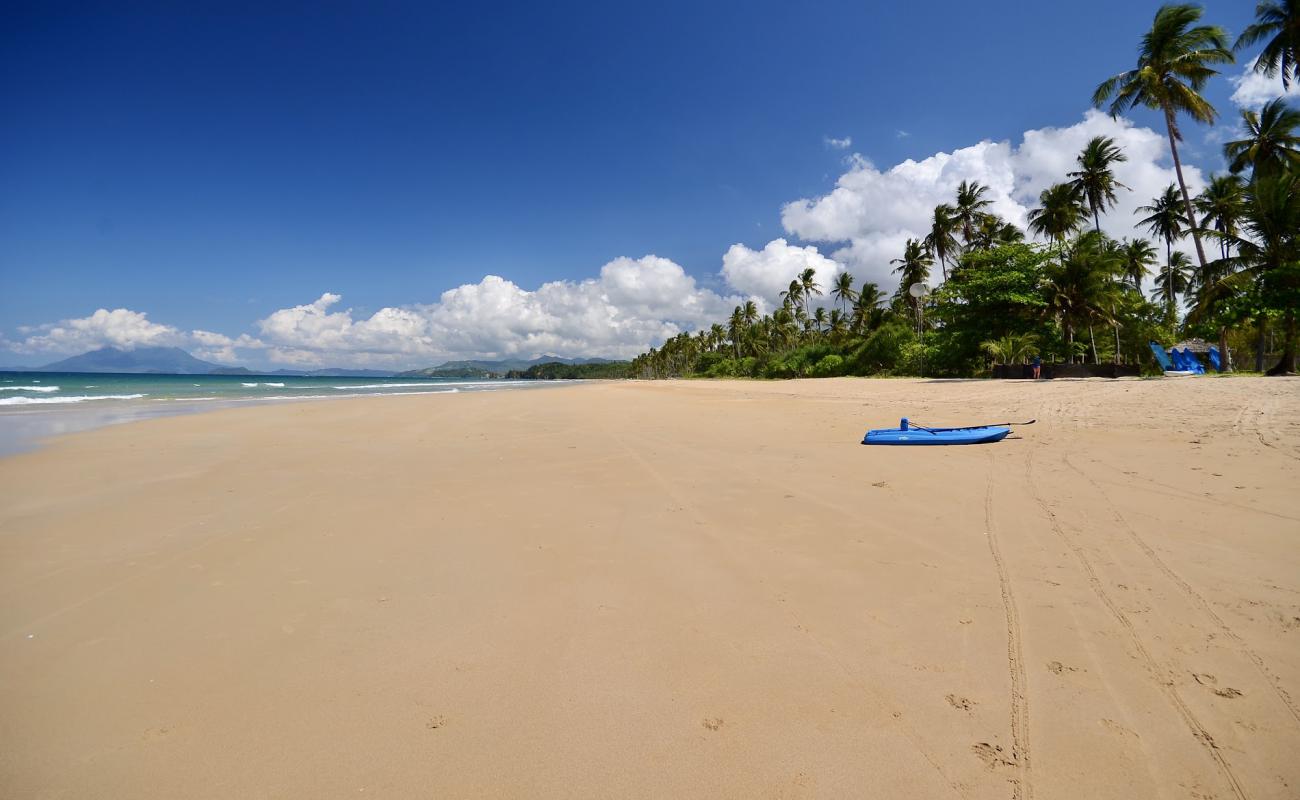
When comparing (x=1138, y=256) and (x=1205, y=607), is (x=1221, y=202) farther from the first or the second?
(x=1205, y=607)

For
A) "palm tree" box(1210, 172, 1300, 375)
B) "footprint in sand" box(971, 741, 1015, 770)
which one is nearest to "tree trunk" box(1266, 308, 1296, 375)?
"palm tree" box(1210, 172, 1300, 375)

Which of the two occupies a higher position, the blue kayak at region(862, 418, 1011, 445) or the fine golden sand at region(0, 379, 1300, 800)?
the blue kayak at region(862, 418, 1011, 445)

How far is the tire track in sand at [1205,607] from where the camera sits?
7.40 feet

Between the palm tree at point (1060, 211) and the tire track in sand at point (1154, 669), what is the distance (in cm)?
4254

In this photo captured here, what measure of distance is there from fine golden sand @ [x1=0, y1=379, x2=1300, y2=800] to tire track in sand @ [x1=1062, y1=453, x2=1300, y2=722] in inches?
0.7

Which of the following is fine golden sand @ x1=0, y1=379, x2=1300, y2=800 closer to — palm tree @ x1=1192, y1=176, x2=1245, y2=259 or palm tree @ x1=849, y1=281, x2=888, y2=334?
palm tree @ x1=1192, y1=176, x2=1245, y2=259

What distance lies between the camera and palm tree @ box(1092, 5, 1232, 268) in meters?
23.2

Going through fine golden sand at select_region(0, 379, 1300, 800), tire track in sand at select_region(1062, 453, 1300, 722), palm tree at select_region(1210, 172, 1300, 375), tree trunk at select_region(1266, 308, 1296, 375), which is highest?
palm tree at select_region(1210, 172, 1300, 375)

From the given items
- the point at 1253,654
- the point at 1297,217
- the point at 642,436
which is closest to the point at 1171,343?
the point at 1297,217

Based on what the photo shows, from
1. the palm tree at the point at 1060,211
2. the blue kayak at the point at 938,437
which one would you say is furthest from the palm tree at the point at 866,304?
the blue kayak at the point at 938,437

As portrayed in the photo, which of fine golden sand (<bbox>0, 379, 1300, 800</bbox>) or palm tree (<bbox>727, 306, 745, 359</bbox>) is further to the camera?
palm tree (<bbox>727, 306, 745, 359</bbox>)

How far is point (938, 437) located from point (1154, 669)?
246 inches

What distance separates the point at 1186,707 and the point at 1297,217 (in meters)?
28.9

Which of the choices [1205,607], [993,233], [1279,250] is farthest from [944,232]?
[1205,607]
